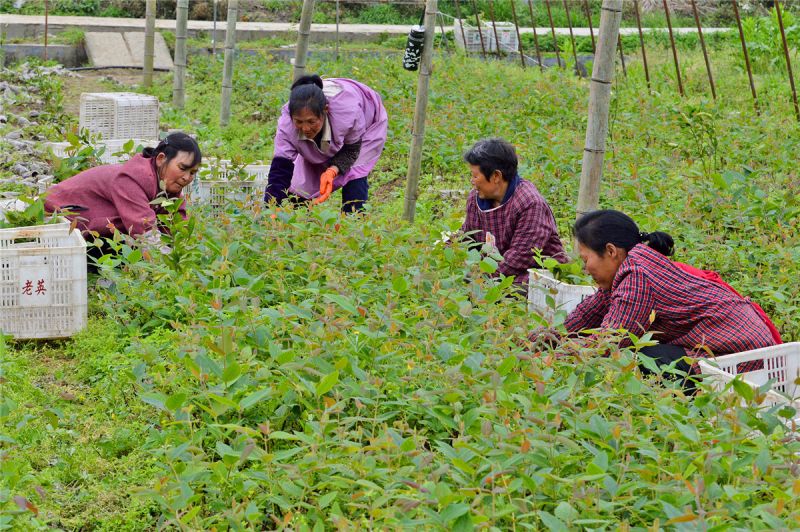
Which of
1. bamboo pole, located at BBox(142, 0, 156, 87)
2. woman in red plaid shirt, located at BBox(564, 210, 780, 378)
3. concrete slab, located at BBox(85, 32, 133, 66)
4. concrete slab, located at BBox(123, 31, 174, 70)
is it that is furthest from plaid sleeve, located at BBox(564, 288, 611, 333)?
concrete slab, located at BBox(85, 32, 133, 66)

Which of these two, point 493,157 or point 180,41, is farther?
point 180,41

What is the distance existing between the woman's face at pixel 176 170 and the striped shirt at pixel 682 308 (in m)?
2.26

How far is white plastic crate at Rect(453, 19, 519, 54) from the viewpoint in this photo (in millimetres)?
16688

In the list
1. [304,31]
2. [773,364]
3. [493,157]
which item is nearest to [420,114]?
[493,157]

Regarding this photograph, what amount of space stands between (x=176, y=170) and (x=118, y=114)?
316cm

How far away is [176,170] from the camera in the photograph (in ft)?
16.0

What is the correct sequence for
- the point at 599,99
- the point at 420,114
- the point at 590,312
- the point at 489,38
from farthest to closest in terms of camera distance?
the point at 489,38, the point at 420,114, the point at 599,99, the point at 590,312

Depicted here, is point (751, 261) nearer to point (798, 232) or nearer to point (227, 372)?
point (798, 232)

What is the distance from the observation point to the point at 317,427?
243 centimetres

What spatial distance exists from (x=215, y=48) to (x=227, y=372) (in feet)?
43.1

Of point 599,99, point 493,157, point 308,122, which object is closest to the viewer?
point 599,99

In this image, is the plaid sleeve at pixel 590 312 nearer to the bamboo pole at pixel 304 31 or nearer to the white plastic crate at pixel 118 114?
the bamboo pole at pixel 304 31

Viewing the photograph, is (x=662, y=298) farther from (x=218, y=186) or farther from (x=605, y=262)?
(x=218, y=186)

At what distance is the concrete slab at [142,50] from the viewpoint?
1409cm
